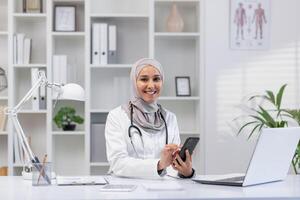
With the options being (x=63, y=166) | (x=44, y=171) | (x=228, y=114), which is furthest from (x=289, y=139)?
(x=63, y=166)

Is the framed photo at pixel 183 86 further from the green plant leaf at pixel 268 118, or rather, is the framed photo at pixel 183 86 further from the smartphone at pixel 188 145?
the smartphone at pixel 188 145

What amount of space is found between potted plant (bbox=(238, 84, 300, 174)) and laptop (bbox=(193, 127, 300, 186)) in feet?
5.70

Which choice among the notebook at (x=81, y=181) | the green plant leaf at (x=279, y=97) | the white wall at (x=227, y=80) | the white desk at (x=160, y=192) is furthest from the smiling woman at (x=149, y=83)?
the green plant leaf at (x=279, y=97)

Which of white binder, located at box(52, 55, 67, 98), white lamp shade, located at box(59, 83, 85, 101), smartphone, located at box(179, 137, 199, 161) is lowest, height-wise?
smartphone, located at box(179, 137, 199, 161)

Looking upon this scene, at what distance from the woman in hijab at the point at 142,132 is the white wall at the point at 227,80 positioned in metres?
1.40

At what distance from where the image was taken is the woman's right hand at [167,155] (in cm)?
258

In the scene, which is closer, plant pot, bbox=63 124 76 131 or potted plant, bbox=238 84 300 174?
potted plant, bbox=238 84 300 174

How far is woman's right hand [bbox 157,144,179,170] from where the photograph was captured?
258cm

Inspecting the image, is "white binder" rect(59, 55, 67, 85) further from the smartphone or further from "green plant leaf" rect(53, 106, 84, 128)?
the smartphone

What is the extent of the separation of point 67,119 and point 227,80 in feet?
4.43

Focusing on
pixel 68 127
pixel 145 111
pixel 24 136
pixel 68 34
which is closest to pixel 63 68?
pixel 68 34

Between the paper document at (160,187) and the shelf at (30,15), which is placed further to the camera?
the shelf at (30,15)

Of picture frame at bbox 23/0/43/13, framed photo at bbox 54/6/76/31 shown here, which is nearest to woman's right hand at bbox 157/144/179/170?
framed photo at bbox 54/6/76/31

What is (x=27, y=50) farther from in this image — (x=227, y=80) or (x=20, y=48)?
(x=227, y=80)
